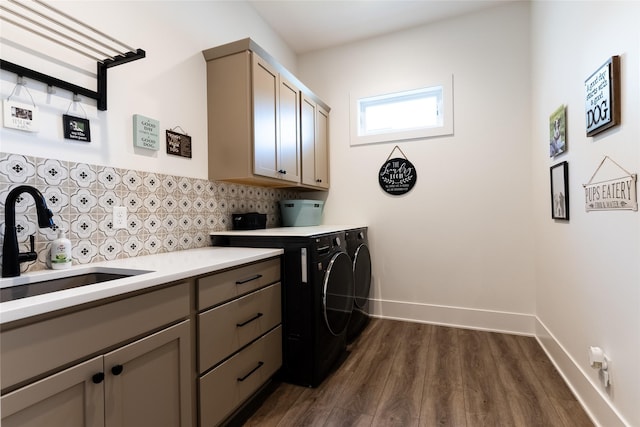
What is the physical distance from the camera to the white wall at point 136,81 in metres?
1.28

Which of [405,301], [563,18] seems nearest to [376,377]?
[405,301]

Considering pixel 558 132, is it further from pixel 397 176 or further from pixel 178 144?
pixel 178 144

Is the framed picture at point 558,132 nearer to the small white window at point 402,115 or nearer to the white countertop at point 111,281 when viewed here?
the small white window at point 402,115

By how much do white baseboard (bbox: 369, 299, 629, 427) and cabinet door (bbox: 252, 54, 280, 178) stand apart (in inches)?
71.2

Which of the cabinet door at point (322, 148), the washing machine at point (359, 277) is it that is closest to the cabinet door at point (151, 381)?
the washing machine at point (359, 277)

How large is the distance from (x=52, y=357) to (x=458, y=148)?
3003mm

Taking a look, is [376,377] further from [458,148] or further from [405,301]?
[458,148]

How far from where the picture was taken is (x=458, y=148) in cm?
284

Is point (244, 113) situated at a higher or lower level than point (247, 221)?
higher

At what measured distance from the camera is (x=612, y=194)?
4.37 ft

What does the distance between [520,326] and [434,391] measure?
1.34 meters

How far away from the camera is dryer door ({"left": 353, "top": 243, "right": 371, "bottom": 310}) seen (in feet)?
8.41

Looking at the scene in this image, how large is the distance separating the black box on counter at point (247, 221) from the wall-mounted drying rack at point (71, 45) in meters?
1.11

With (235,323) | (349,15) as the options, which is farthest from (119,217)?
(349,15)
